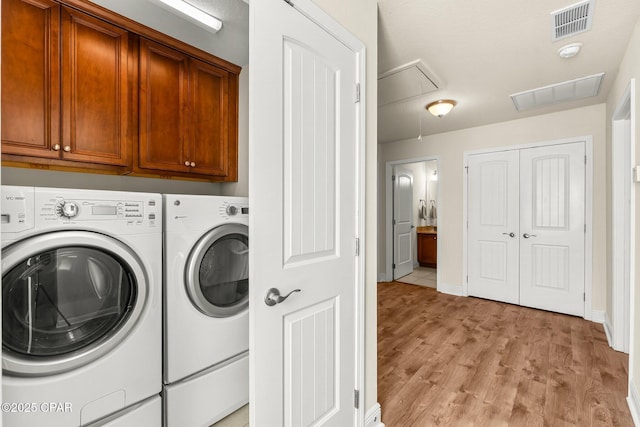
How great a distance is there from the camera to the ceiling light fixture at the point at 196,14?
5.50 ft

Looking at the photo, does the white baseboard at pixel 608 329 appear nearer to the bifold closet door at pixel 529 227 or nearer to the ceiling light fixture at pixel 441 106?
the bifold closet door at pixel 529 227

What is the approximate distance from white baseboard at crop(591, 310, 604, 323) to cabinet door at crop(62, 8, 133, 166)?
4.75m

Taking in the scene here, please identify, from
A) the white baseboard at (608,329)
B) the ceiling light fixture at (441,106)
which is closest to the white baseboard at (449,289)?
the white baseboard at (608,329)

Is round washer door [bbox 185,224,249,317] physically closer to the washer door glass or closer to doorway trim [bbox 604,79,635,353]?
the washer door glass

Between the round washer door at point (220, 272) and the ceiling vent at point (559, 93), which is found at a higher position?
the ceiling vent at point (559, 93)

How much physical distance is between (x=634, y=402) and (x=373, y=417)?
1614mm

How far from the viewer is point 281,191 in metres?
1.17

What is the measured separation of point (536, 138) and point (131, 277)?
4418mm

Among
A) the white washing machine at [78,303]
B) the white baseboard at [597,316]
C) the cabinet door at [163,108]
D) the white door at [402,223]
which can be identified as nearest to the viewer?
the white washing machine at [78,303]

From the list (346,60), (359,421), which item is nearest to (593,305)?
(359,421)

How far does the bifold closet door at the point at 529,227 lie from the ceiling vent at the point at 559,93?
65 centimetres

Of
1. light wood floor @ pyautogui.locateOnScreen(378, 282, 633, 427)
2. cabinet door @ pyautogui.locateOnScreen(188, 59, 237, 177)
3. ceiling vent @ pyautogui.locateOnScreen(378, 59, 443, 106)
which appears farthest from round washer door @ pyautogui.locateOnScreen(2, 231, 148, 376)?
ceiling vent @ pyautogui.locateOnScreen(378, 59, 443, 106)

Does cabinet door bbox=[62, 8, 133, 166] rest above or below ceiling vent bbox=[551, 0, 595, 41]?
below

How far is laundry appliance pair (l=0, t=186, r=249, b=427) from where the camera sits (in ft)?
3.66
